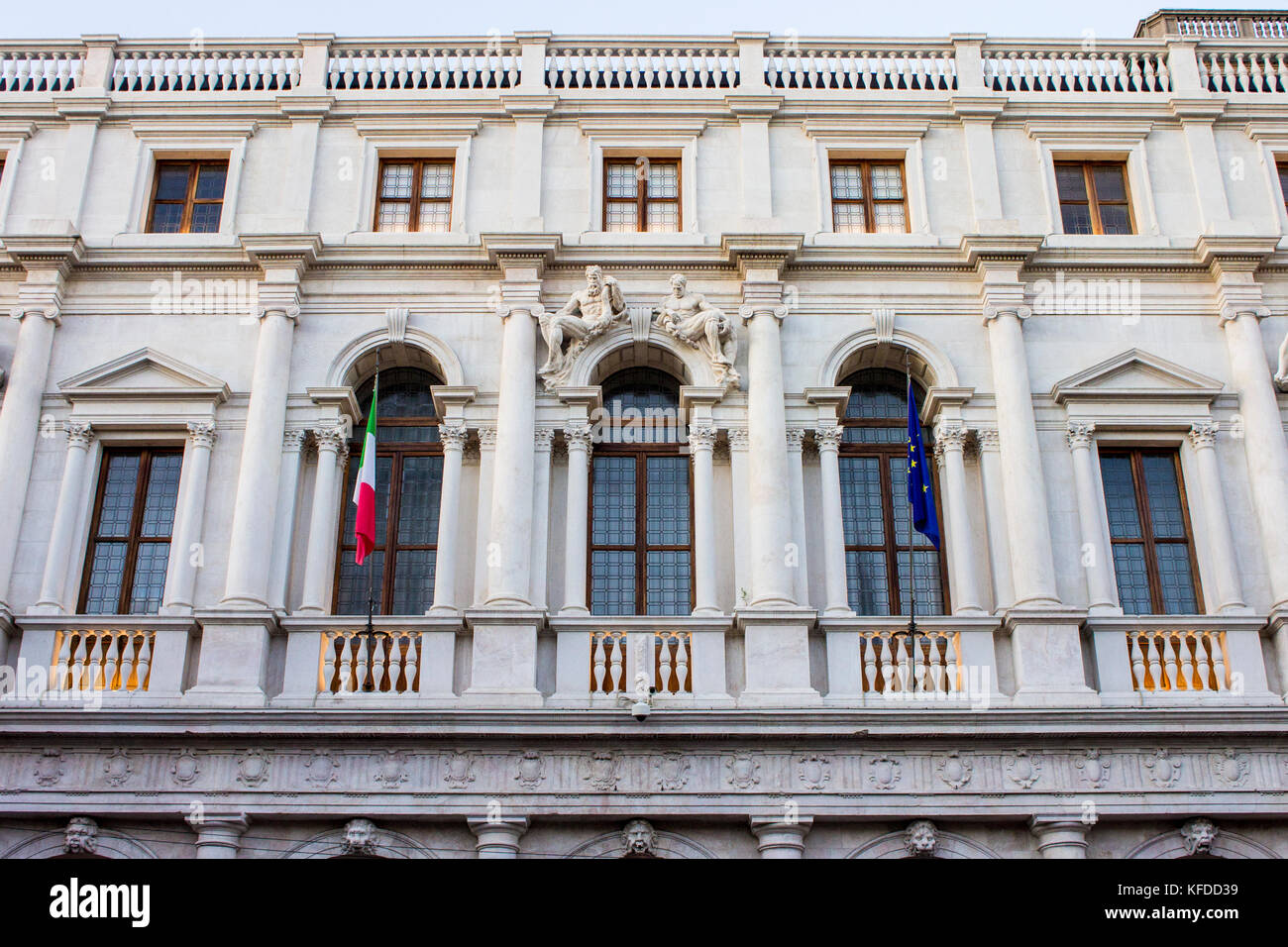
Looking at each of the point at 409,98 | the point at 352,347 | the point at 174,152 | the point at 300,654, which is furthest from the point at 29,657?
the point at 409,98

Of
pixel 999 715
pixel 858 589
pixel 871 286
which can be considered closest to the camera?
pixel 999 715

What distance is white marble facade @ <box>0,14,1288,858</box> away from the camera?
55.7 feet

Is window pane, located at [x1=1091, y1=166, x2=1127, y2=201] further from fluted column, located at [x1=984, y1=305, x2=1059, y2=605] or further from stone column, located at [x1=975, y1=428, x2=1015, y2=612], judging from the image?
stone column, located at [x1=975, y1=428, x2=1015, y2=612]

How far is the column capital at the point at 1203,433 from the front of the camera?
63.5ft

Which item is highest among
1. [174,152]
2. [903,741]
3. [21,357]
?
[174,152]

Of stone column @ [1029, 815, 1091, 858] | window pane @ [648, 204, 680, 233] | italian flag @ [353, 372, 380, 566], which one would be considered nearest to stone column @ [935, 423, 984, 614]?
stone column @ [1029, 815, 1091, 858]

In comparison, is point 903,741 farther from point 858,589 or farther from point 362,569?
point 362,569

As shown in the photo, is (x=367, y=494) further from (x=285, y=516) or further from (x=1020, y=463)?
(x=1020, y=463)

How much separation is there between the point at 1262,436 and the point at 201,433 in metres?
13.6

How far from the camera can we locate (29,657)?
59.2 feet

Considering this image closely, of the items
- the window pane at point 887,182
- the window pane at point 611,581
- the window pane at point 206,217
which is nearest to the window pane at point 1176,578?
the window pane at point 887,182

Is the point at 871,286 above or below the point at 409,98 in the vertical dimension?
below

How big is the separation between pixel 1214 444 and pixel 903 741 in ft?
19.8

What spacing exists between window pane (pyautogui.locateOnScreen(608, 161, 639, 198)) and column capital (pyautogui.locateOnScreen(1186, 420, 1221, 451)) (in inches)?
327
